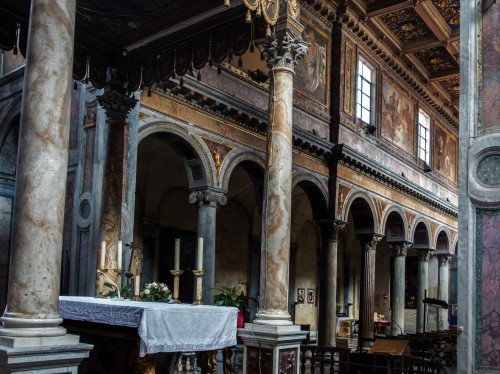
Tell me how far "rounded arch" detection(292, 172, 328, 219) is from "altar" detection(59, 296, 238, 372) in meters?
9.74

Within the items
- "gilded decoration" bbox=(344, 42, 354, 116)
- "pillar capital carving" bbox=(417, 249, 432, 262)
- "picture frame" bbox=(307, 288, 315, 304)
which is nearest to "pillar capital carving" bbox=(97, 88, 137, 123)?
"gilded decoration" bbox=(344, 42, 354, 116)

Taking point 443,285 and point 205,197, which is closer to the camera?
point 205,197

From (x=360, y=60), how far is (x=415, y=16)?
1.95m

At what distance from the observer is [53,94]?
4926 mm

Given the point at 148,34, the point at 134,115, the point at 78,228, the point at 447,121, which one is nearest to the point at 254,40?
the point at 148,34

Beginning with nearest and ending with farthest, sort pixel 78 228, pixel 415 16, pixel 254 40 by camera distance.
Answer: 1. pixel 254 40
2. pixel 78 228
3. pixel 415 16

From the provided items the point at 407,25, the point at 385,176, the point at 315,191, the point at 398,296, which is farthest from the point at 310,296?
the point at 407,25

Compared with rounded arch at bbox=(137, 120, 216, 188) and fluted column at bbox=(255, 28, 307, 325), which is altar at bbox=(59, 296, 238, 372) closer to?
fluted column at bbox=(255, 28, 307, 325)

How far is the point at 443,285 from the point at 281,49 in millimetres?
19514

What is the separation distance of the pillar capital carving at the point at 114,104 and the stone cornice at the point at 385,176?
881cm

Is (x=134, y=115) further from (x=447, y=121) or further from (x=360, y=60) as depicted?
(x=447, y=121)

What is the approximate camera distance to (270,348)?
699 cm

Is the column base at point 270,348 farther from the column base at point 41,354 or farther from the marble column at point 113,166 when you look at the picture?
the column base at point 41,354

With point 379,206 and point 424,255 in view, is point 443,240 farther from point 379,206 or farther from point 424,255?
point 379,206
